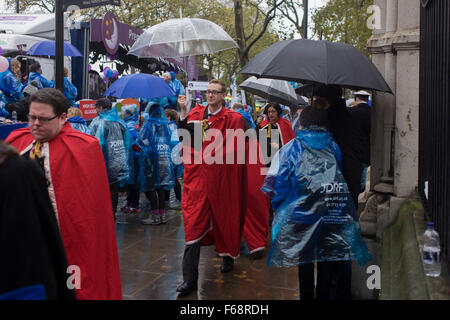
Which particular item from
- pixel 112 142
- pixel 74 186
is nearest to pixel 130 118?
pixel 112 142

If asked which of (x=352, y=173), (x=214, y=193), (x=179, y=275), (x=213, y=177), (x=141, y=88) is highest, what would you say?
(x=141, y=88)

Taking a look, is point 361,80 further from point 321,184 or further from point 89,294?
point 89,294

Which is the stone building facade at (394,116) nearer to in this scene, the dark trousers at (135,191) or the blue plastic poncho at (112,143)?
the blue plastic poncho at (112,143)

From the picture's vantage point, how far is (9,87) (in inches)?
361

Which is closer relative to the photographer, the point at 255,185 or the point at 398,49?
the point at 398,49

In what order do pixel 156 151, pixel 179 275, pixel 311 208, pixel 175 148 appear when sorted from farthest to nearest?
pixel 175 148, pixel 156 151, pixel 179 275, pixel 311 208

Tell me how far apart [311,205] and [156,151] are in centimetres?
498

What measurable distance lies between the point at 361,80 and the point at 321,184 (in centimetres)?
88

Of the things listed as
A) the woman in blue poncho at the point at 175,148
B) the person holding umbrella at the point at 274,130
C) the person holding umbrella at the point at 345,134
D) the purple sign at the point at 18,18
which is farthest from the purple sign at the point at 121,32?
the person holding umbrella at the point at 345,134

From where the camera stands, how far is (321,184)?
402 cm

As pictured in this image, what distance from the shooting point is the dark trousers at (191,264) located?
5.18 metres

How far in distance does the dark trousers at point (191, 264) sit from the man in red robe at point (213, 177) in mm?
10

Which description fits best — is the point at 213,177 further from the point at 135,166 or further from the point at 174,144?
the point at 135,166
